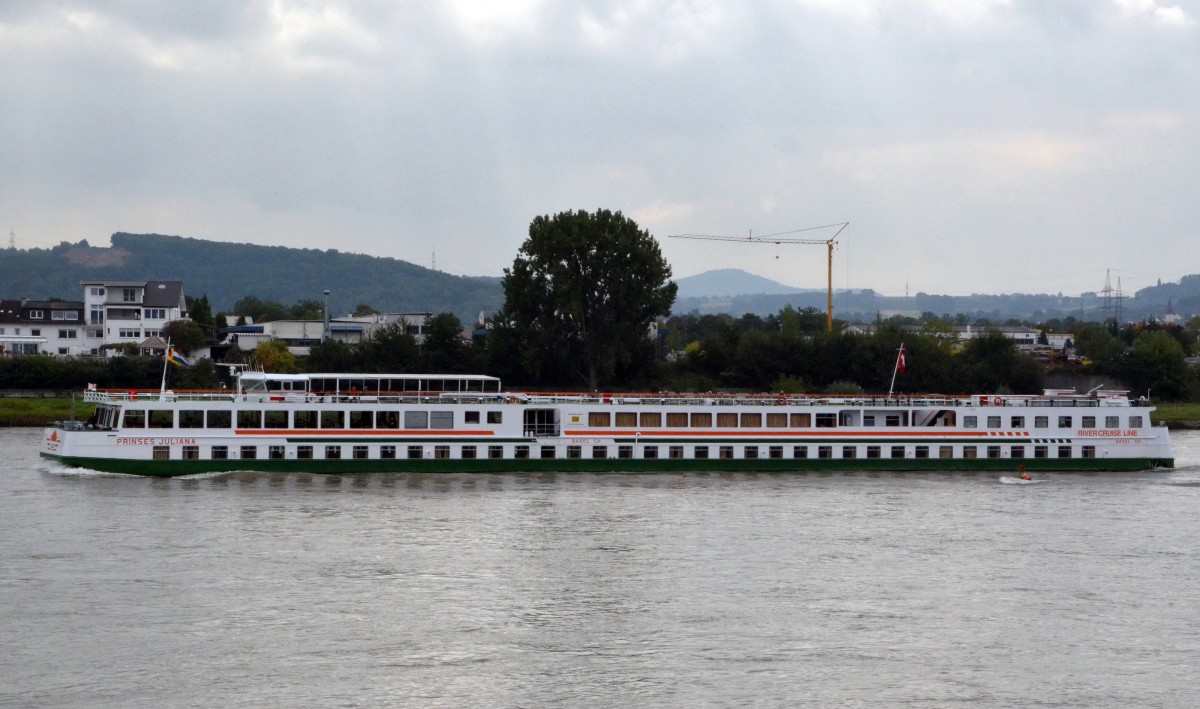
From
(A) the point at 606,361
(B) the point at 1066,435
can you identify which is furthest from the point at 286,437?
(A) the point at 606,361

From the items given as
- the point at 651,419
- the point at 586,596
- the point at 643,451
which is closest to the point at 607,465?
the point at 643,451

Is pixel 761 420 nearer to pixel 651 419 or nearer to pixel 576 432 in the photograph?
pixel 651 419

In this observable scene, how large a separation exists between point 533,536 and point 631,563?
4.77m

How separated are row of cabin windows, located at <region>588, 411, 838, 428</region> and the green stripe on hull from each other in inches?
56.9

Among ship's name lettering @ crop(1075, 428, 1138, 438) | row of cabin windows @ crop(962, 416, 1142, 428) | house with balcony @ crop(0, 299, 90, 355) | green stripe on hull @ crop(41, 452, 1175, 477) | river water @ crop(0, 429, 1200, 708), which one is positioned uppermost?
house with balcony @ crop(0, 299, 90, 355)

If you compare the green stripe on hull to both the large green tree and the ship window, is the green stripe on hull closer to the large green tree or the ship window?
the ship window

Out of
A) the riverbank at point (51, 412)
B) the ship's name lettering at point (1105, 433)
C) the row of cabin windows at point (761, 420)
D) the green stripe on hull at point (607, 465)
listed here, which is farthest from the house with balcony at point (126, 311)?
the ship's name lettering at point (1105, 433)

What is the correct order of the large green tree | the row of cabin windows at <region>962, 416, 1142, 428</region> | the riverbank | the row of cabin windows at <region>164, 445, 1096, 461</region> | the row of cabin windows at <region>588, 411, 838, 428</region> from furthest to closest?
the large green tree, the riverbank, the row of cabin windows at <region>962, 416, 1142, 428</region>, the row of cabin windows at <region>588, 411, 838, 428</region>, the row of cabin windows at <region>164, 445, 1096, 461</region>

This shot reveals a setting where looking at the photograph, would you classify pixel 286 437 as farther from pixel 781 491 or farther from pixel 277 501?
pixel 781 491

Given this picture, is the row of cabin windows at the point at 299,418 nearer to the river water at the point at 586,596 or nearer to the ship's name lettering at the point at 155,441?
the ship's name lettering at the point at 155,441

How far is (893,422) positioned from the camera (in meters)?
58.8

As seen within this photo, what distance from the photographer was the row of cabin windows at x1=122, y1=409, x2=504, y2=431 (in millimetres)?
53000

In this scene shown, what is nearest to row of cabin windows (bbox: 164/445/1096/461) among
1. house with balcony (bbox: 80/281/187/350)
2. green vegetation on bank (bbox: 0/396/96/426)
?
green vegetation on bank (bbox: 0/396/96/426)

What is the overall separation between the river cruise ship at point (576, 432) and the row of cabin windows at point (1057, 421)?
0.05 m
